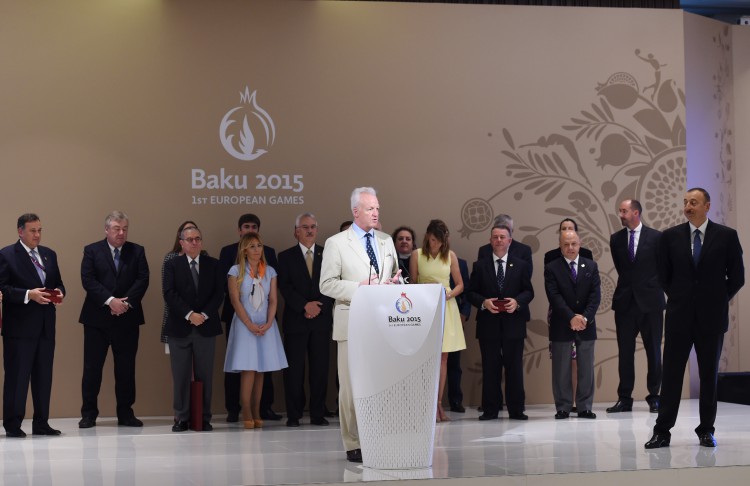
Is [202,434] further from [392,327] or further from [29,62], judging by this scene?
[29,62]

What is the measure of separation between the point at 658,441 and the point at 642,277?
8.79 ft

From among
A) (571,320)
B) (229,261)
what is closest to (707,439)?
(571,320)

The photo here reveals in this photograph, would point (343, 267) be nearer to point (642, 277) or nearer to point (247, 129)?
point (247, 129)

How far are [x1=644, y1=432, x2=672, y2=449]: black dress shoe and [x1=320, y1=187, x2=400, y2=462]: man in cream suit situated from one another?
181cm

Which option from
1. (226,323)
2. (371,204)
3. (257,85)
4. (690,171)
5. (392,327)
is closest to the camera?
(392,327)

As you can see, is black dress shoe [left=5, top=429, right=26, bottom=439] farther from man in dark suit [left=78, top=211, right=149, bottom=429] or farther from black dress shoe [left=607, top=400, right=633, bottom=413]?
black dress shoe [left=607, top=400, right=633, bottom=413]

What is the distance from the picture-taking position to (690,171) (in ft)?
32.5

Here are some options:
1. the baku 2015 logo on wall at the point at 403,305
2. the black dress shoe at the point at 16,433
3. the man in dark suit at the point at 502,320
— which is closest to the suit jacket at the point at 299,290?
the man in dark suit at the point at 502,320

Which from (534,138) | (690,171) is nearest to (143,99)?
(534,138)

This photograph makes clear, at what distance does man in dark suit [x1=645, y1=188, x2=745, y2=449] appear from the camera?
5.94 meters

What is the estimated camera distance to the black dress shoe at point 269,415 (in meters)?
8.40

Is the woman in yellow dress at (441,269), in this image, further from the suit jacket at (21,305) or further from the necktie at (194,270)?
the suit jacket at (21,305)

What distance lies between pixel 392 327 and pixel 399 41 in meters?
4.77

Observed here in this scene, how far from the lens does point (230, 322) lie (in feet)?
27.4
